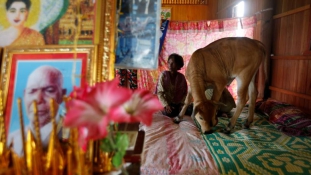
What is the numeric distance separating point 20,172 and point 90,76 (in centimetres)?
40

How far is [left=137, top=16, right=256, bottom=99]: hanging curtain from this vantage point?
4.21 m

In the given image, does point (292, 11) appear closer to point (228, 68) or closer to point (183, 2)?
point (228, 68)

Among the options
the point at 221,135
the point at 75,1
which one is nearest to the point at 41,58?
the point at 75,1

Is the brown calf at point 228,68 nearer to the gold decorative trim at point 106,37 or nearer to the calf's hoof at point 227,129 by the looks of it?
the calf's hoof at point 227,129

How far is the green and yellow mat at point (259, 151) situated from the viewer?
6.13 ft

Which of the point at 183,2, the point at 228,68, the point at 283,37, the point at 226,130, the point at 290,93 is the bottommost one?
the point at 226,130

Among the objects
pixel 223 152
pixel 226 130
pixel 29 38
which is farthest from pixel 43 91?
pixel 226 130

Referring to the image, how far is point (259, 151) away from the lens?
7.18 ft

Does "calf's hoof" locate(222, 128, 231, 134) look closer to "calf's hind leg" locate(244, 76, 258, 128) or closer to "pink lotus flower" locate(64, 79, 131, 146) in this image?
"calf's hind leg" locate(244, 76, 258, 128)

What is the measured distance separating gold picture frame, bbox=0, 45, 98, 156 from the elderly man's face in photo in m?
0.01

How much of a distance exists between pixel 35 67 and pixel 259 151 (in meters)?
2.09

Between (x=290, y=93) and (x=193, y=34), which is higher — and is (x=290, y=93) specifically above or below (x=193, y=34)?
below

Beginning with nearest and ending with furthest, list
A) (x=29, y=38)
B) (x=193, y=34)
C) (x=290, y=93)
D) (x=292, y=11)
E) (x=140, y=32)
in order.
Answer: (x=29, y=38)
(x=140, y=32)
(x=292, y=11)
(x=290, y=93)
(x=193, y=34)

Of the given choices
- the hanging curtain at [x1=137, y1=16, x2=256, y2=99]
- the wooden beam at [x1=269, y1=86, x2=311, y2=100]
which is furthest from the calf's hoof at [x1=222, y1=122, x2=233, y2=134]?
the hanging curtain at [x1=137, y1=16, x2=256, y2=99]
